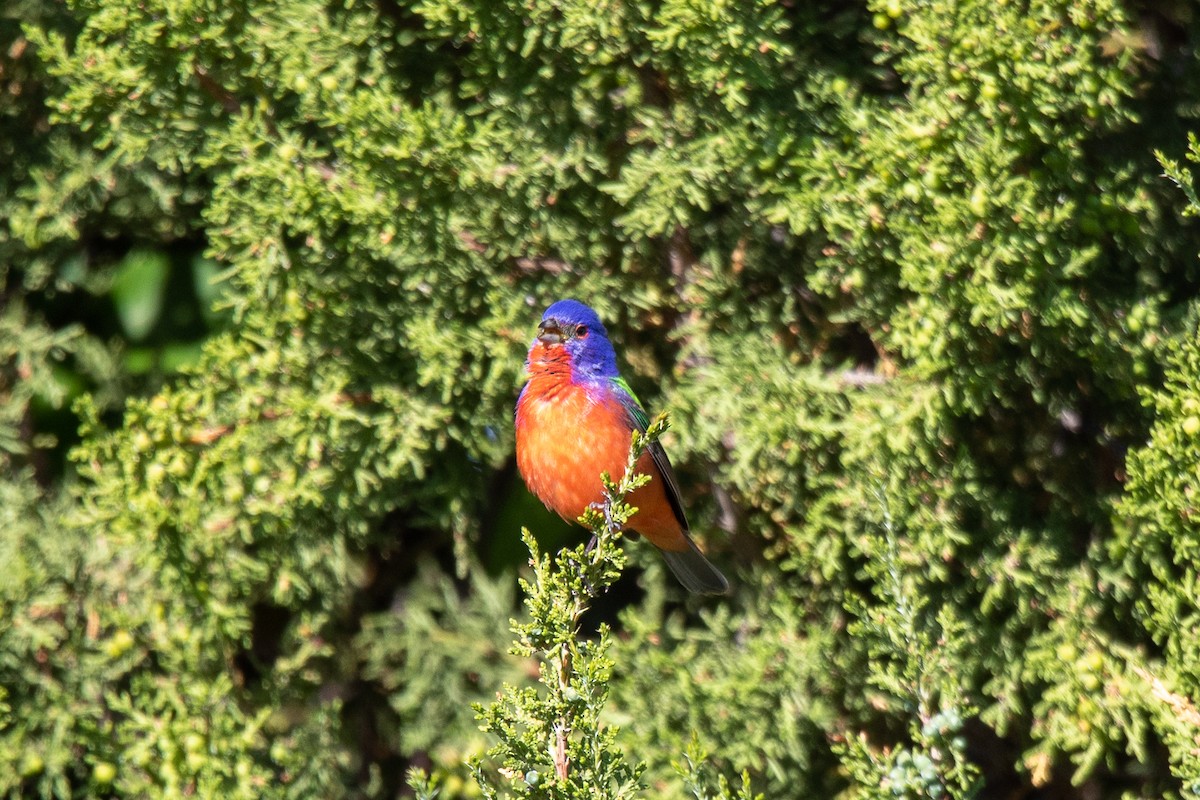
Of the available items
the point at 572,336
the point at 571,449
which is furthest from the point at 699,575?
the point at 572,336

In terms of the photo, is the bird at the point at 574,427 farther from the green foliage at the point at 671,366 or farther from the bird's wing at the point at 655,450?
the green foliage at the point at 671,366

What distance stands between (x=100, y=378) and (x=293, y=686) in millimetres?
1462

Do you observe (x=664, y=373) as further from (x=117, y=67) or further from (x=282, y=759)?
(x=117, y=67)

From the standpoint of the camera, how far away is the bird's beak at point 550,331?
3760 millimetres

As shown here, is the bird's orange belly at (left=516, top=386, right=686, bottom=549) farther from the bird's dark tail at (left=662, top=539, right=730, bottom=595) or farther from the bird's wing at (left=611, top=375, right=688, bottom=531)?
the bird's dark tail at (left=662, top=539, right=730, bottom=595)

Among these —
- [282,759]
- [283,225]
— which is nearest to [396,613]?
[282,759]

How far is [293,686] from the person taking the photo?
4.42 metres

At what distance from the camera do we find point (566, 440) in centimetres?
372

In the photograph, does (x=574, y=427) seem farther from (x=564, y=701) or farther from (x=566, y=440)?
(x=564, y=701)

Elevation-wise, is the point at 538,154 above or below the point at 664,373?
above

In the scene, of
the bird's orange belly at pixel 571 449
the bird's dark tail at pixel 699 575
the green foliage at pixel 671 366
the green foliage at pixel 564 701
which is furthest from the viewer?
the bird's dark tail at pixel 699 575

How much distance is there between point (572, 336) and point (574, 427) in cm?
29

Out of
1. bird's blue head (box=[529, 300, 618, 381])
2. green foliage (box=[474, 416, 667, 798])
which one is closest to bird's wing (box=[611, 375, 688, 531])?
bird's blue head (box=[529, 300, 618, 381])

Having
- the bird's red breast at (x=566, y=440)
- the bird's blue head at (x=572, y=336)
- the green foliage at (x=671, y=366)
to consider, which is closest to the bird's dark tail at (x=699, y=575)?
the green foliage at (x=671, y=366)
